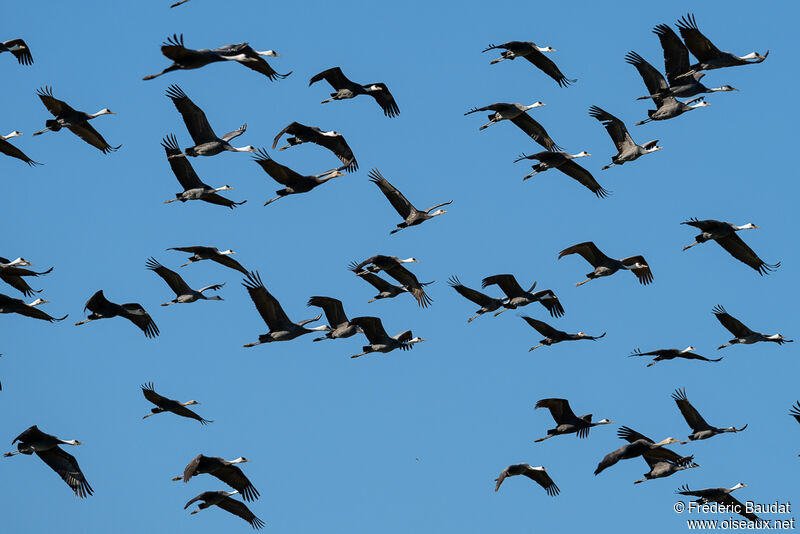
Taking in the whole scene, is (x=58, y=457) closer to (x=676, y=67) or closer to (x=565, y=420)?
(x=565, y=420)

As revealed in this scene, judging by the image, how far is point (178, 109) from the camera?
40.2 metres

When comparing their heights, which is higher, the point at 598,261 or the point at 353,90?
the point at 353,90

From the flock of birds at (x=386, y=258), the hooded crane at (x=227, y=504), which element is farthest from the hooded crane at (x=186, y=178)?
the hooded crane at (x=227, y=504)

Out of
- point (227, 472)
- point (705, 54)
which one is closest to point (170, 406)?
point (227, 472)

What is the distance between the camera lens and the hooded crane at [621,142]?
4225cm

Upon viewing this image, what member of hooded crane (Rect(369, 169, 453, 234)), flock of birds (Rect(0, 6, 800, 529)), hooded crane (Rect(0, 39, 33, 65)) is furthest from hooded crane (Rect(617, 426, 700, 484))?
hooded crane (Rect(0, 39, 33, 65))

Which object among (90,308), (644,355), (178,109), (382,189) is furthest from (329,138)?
(644,355)

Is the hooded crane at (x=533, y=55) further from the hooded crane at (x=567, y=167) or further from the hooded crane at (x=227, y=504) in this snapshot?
the hooded crane at (x=227, y=504)

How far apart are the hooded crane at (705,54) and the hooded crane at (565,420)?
33.1 ft

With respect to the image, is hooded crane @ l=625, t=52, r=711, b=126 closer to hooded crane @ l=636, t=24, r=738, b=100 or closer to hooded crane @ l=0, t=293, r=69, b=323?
hooded crane @ l=636, t=24, r=738, b=100

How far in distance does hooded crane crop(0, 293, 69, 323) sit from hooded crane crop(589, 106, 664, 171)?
1658cm

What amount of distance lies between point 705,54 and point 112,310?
1828 cm

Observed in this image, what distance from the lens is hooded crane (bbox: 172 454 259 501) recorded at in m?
37.4

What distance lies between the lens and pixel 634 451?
38.4 m
